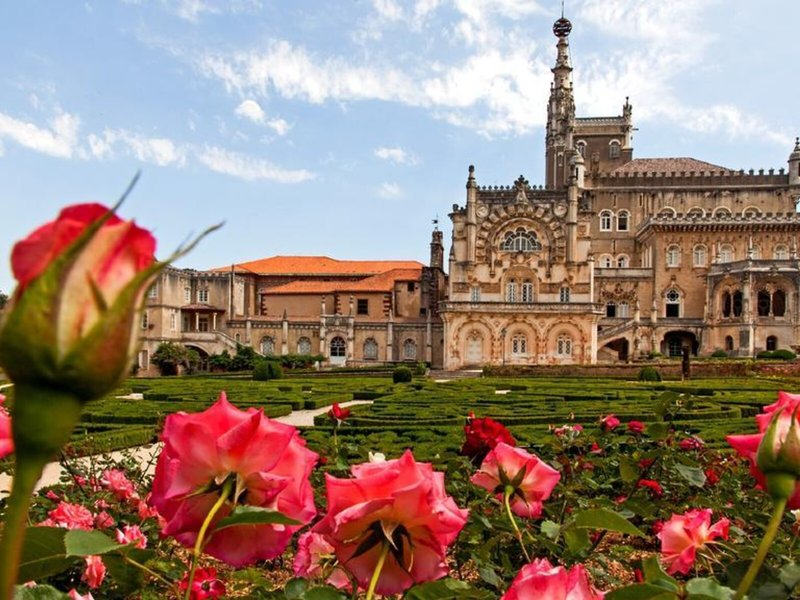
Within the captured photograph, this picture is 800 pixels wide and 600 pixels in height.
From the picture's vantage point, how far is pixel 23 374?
2.76 feet

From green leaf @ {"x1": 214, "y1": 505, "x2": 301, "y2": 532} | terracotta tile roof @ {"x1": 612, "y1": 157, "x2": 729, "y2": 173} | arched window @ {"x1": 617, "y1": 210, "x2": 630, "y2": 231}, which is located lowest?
green leaf @ {"x1": 214, "y1": 505, "x2": 301, "y2": 532}

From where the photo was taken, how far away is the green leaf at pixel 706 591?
4.47 feet

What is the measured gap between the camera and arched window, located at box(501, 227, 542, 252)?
46.7 metres

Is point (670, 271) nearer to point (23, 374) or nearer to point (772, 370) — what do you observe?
point (772, 370)

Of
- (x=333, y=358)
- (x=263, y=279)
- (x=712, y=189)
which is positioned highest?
(x=712, y=189)

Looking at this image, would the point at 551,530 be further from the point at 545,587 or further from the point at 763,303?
the point at 763,303

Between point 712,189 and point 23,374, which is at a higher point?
point 712,189

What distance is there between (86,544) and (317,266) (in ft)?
178

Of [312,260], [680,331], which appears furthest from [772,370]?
[312,260]

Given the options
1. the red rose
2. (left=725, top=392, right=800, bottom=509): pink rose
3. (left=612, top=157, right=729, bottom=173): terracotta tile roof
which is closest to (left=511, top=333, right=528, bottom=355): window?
(left=612, top=157, right=729, bottom=173): terracotta tile roof

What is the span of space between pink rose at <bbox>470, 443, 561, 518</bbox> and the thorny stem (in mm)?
983

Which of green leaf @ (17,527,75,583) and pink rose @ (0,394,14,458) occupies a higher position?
pink rose @ (0,394,14,458)

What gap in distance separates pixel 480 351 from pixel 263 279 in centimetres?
1838

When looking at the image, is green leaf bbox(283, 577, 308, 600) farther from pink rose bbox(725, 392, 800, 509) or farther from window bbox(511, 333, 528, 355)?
window bbox(511, 333, 528, 355)
